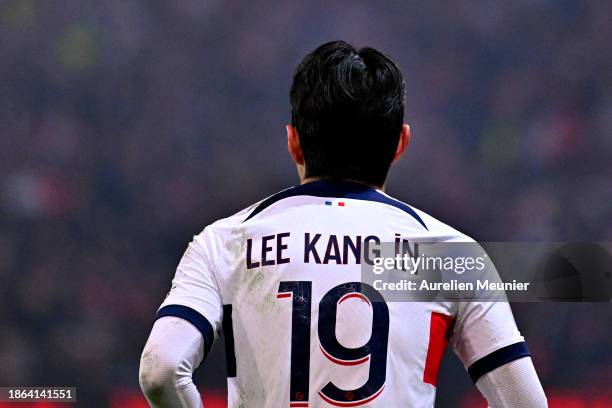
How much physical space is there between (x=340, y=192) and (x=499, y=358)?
264mm

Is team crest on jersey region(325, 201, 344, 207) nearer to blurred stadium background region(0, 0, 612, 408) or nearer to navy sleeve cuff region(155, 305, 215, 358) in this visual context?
navy sleeve cuff region(155, 305, 215, 358)

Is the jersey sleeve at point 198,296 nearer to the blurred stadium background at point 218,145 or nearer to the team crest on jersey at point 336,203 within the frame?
the team crest on jersey at point 336,203

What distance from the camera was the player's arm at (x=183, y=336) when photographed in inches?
40.3

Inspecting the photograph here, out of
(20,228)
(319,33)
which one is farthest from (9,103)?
(319,33)

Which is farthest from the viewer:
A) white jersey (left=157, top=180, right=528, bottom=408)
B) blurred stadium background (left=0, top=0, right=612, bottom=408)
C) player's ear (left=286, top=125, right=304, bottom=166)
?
blurred stadium background (left=0, top=0, right=612, bottom=408)

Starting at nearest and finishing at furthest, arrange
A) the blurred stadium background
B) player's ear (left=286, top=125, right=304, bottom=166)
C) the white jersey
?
the white jersey < player's ear (left=286, top=125, right=304, bottom=166) < the blurred stadium background

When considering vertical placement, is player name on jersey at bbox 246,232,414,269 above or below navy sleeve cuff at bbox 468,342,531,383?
above

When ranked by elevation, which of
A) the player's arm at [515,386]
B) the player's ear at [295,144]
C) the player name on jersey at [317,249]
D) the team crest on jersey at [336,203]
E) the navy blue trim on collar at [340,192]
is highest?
the player's ear at [295,144]

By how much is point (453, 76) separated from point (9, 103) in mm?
1468

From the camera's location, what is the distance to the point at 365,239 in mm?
1053

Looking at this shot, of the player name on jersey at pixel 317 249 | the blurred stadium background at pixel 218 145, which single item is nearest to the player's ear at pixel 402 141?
the player name on jersey at pixel 317 249

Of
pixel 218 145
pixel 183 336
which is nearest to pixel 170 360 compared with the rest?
pixel 183 336

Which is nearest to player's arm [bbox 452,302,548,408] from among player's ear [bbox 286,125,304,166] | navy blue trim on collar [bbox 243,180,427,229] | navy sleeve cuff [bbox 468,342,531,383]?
navy sleeve cuff [bbox 468,342,531,383]

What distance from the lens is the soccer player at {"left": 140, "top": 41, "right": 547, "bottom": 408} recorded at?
1.02 metres
